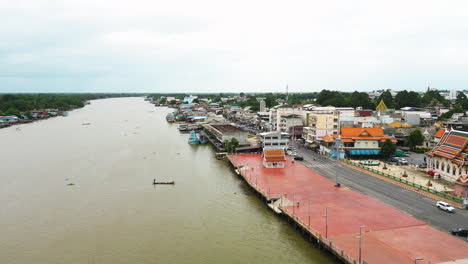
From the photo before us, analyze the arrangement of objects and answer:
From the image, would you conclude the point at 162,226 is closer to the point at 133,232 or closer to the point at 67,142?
the point at 133,232

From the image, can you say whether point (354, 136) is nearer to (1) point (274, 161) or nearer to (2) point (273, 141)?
(2) point (273, 141)

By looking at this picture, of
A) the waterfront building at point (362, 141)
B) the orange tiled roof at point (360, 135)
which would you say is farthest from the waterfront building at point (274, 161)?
the orange tiled roof at point (360, 135)

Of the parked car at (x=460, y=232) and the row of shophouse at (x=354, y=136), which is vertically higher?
the row of shophouse at (x=354, y=136)

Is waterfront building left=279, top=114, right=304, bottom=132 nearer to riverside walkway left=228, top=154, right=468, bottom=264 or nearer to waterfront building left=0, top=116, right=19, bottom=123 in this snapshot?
riverside walkway left=228, top=154, right=468, bottom=264

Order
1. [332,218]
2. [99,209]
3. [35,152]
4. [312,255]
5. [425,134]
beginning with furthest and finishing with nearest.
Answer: [35,152] < [425,134] < [99,209] < [332,218] < [312,255]

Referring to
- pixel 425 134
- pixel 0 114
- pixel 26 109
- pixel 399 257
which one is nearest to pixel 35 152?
pixel 399 257

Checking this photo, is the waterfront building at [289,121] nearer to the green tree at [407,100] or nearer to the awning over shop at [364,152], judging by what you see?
the awning over shop at [364,152]
